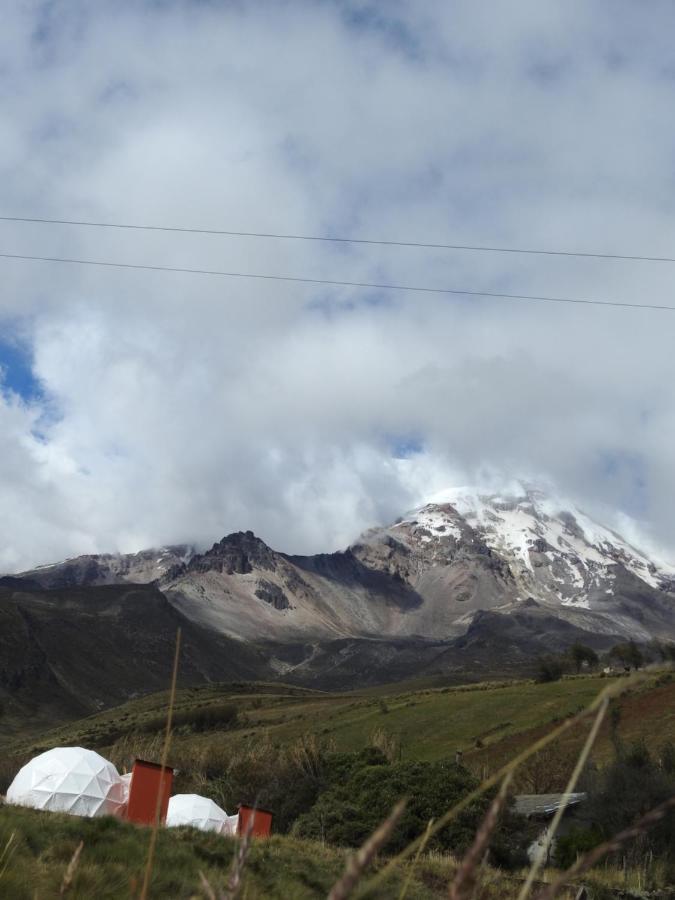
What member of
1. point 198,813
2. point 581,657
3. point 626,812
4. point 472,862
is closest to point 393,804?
point 198,813

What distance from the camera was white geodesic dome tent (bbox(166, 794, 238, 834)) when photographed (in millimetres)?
33469

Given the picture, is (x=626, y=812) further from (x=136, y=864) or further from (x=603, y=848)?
(x=603, y=848)

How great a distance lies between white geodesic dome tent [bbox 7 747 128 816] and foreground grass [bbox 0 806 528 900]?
31.0ft

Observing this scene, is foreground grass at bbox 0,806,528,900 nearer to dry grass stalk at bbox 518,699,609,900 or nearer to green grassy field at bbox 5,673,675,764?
dry grass stalk at bbox 518,699,609,900

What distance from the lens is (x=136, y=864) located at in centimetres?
1370

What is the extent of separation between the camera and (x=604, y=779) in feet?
131

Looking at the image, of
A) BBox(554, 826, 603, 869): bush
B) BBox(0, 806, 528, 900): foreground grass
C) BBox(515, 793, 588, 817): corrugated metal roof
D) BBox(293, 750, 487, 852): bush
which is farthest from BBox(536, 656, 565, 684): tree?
BBox(0, 806, 528, 900): foreground grass

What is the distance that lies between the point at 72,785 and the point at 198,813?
6.80 meters

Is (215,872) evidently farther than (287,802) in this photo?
No

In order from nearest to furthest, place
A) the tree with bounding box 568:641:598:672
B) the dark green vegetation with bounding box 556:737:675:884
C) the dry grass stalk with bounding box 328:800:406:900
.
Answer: the dry grass stalk with bounding box 328:800:406:900 < the dark green vegetation with bounding box 556:737:675:884 < the tree with bounding box 568:641:598:672

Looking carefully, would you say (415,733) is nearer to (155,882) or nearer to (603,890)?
(603,890)

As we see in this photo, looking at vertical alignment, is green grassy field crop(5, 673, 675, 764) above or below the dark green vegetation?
above

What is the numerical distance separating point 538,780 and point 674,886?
26906mm

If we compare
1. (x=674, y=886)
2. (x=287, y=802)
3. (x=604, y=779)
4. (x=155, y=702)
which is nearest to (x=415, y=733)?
(x=287, y=802)
